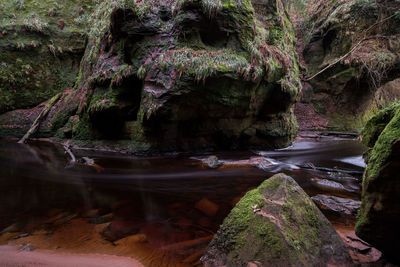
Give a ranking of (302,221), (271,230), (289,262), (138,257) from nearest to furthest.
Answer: (289,262)
(271,230)
(302,221)
(138,257)

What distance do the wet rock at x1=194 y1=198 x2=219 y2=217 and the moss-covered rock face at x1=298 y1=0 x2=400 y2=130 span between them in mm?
10474

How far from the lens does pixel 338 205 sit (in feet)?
9.91

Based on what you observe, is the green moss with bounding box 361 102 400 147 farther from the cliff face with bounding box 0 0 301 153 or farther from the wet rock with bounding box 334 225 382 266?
the cliff face with bounding box 0 0 301 153

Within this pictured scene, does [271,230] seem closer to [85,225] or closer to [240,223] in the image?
[240,223]

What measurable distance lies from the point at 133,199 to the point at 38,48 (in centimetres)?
1262

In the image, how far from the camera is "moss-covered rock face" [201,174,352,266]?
5.28 feet

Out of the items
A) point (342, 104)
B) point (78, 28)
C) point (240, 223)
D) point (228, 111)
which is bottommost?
point (240, 223)

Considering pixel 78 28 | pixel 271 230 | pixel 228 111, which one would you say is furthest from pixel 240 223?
pixel 78 28

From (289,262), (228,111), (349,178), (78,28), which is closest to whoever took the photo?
(289,262)

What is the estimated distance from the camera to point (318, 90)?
16234 mm

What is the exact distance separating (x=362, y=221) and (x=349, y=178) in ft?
10.9

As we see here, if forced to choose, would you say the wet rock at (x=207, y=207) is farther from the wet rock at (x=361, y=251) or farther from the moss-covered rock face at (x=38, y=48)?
the moss-covered rock face at (x=38, y=48)

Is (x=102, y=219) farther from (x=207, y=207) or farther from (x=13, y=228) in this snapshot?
(x=207, y=207)

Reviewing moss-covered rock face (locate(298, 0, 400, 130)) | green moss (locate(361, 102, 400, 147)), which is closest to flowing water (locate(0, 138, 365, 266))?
green moss (locate(361, 102, 400, 147))
